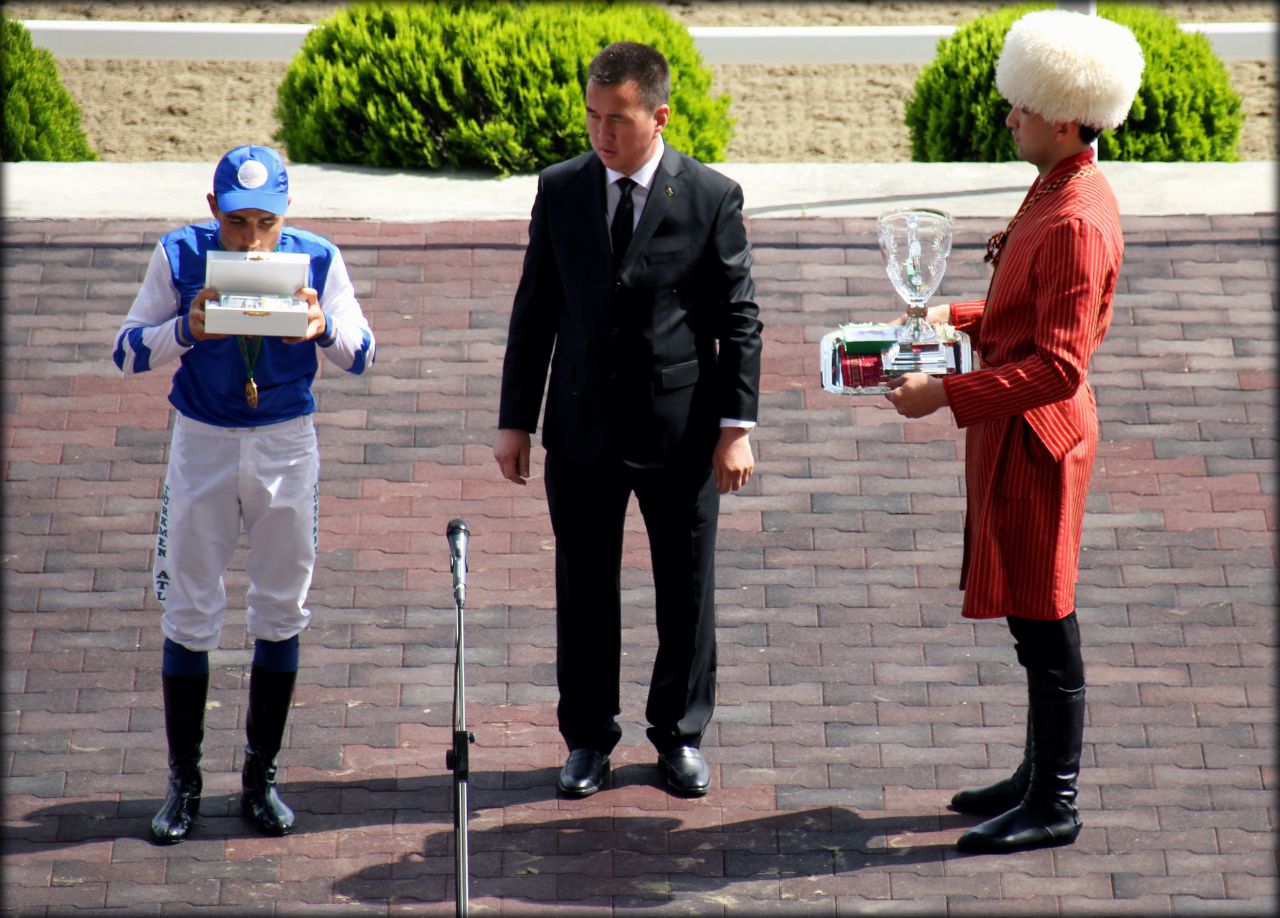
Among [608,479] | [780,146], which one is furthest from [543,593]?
[780,146]

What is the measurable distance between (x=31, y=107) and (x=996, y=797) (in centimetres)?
739

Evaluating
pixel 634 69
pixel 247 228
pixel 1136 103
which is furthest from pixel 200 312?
pixel 1136 103

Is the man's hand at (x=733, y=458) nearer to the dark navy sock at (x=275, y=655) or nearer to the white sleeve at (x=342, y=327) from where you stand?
the white sleeve at (x=342, y=327)

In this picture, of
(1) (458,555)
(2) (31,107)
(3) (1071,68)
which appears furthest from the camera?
(2) (31,107)

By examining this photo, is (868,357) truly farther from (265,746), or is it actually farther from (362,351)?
(265,746)

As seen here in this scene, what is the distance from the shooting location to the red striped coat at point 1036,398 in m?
5.11

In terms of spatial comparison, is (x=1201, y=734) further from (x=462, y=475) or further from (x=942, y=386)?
(x=462, y=475)

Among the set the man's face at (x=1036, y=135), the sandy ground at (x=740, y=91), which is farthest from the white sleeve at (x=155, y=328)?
the sandy ground at (x=740, y=91)

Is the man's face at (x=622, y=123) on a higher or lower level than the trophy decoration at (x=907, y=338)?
higher

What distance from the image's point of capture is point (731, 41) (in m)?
13.6

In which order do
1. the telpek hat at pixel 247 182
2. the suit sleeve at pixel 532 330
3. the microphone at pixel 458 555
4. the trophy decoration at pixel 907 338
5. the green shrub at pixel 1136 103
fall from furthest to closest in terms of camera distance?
the green shrub at pixel 1136 103
the suit sleeve at pixel 532 330
the trophy decoration at pixel 907 338
the telpek hat at pixel 247 182
the microphone at pixel 458 555

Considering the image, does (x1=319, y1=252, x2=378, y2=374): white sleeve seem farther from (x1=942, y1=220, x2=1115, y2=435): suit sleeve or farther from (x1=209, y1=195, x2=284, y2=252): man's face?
(x1=942, y1=220, x2=1115, y2=435): suit sleeve

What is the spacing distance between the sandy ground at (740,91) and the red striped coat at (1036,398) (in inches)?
299

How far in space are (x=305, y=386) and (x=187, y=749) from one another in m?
1.20
